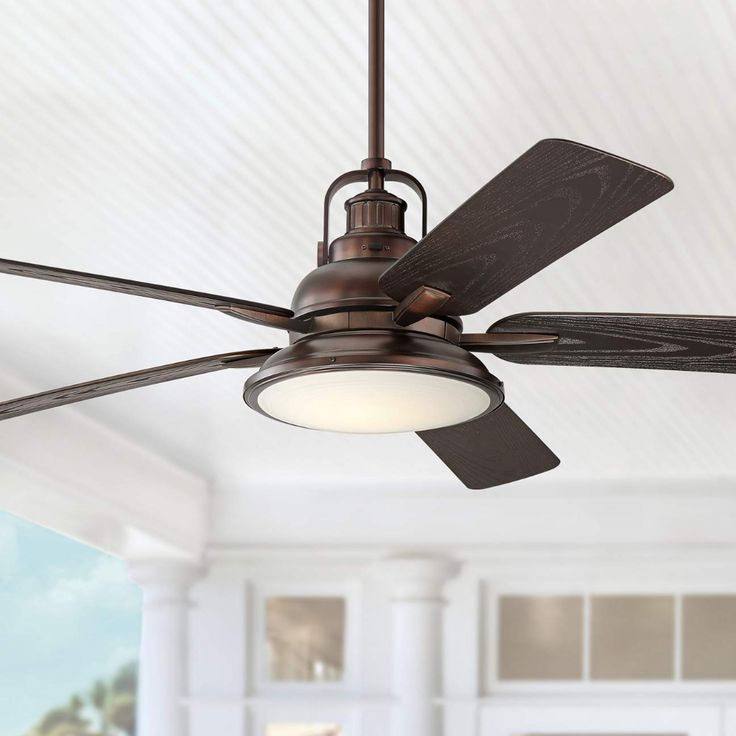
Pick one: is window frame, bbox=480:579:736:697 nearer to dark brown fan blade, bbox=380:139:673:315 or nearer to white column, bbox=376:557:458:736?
white column, bbox=376:557:458:736

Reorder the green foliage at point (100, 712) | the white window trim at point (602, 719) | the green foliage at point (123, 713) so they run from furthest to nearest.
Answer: the green foliage at point (123, 713) < the green foliage at point (100, 712) < the white window trim at point (602, 719)

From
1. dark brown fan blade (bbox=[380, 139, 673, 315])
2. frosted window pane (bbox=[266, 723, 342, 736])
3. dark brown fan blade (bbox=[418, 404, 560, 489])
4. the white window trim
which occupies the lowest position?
frosted window pane (bbox=[266, 723, 342, 736])

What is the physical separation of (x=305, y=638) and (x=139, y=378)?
3.53m

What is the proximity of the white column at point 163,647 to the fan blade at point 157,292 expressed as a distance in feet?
11.4

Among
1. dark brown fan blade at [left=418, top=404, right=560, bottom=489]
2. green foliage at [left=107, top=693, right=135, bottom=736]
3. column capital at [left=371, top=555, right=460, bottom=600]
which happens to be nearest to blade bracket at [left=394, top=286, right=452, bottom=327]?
dark brown fan blade at [left=418, top=404, right=560, bottom=489]

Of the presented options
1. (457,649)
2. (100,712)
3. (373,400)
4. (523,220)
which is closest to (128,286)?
(373,400)

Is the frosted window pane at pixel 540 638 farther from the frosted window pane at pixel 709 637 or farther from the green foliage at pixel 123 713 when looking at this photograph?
the green foliage at pixel 123 713

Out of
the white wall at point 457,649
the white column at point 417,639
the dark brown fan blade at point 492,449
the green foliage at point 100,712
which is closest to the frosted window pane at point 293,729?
the white wall at point 457,649

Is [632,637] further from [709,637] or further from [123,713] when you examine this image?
[123,713]

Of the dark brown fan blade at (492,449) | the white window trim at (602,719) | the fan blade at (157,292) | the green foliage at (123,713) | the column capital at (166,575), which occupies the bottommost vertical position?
the green foliage at (123,713)

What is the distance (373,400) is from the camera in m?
1.50

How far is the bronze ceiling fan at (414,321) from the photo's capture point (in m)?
1.31

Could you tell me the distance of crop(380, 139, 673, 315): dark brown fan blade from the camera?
117cm

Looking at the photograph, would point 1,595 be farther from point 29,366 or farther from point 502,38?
point 502,38
